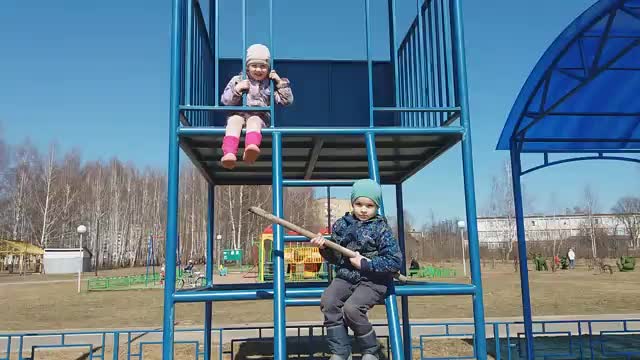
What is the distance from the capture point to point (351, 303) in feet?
9.24

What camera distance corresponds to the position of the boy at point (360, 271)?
2807 mm

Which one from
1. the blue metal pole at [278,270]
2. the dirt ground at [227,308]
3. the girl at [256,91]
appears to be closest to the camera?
the blue metal pole at [278,270]

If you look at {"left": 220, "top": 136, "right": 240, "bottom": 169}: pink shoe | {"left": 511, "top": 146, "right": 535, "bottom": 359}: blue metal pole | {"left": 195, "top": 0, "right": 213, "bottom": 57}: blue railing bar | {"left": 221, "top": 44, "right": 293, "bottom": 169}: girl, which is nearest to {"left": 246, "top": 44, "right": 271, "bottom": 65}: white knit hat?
{"left": 221, "top": 44, "right": 293, "bottom": 169}: girl

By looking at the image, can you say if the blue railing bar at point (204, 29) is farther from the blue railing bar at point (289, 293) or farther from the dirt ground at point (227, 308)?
the dirt ground at point (227, 308)

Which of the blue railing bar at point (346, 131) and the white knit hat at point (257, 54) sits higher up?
the white knit hat at point (257, 54)

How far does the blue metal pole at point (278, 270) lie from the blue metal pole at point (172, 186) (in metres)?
0.72

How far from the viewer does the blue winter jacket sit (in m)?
2.83

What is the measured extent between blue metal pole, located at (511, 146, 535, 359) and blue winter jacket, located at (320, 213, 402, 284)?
4870 millimetres

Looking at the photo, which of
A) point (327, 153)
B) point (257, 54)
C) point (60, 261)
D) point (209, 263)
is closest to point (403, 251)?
point (327, 153)

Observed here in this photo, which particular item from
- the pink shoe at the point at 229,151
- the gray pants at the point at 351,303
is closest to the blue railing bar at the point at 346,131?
the pink shoe at the point at 229,151

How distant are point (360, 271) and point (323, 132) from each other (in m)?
1.37

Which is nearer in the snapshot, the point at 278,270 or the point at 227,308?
the point at 278,270

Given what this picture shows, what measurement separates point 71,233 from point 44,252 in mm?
11067

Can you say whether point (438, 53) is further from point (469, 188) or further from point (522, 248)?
point (522, 248)
